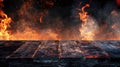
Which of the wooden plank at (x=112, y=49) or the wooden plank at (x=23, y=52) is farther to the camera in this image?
the wooden plank at (x=112, y=49)

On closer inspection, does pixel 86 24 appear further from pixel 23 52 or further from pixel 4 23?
pixel 23 52

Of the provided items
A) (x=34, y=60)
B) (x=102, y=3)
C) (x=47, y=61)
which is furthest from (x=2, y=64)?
(x=102, y=3)

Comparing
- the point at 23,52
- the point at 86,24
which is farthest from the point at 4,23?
the point at 23,52

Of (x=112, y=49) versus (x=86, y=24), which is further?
(x=86, y=24)

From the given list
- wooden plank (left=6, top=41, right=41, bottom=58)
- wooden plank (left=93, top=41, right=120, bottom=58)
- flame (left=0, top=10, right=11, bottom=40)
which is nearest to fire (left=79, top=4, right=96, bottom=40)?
flame (left=0, top=10, right=11, bottom=40)

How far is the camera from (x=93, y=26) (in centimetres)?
688

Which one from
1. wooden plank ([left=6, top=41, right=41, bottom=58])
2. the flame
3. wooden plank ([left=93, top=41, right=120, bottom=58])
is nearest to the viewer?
wooden plank ([left=6, top=41, right=41, bottom=58])

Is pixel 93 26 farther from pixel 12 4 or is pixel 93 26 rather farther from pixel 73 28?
pixel 12 4

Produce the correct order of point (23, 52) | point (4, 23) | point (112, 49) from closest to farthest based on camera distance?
point (23, 52), point (112, 49), point (4, 23)

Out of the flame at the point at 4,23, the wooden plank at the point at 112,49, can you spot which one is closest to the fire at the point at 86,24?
the flame at the point at 4,23

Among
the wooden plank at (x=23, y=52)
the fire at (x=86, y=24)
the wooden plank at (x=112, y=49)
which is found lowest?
the wooden plank at (x=112, y=49)

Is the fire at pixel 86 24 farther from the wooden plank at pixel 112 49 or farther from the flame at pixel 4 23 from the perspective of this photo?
the wooden plank at pixel 112 49

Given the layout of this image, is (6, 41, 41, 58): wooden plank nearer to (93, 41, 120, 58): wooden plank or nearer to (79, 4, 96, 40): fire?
(93, 41, 120, 58): wooden plank

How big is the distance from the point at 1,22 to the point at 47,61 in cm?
482
